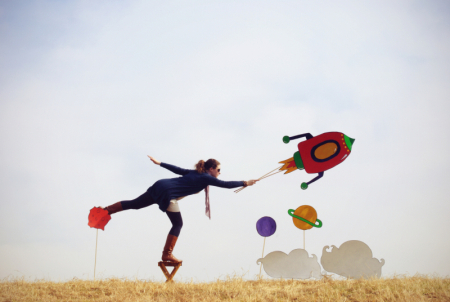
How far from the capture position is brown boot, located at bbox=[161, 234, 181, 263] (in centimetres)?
650

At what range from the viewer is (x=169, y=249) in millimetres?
6523

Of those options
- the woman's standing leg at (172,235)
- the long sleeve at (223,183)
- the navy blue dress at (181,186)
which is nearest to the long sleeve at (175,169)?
the navy blue dress at (181,186)

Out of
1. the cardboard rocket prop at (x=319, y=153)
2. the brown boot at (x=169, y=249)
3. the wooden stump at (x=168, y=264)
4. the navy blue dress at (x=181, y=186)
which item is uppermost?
the cardboard rocket prop at (x=319, y=153)

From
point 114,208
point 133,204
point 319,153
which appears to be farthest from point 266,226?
point 114,208

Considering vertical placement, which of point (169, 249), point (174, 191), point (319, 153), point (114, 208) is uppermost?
point (319, 153)

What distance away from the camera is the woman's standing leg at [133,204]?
22.1 feet

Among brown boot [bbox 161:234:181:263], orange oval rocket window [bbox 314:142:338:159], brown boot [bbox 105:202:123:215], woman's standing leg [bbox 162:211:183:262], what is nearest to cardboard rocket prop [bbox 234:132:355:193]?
orange oval rocket window [bbox 314:142:338:159]

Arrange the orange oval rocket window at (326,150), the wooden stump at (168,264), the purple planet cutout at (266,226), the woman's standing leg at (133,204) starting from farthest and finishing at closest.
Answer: the purple planet cutout at (266,226) → the woman's standing leg at (133,204) → the orange oval rocket window at (326,150) → the wooden stump at (168,264)

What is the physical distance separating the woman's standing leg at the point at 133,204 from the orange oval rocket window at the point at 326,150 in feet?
9.09

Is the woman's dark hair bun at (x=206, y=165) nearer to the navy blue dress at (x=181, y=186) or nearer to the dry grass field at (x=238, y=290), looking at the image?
the navy blue dress at (x=181, y=186)

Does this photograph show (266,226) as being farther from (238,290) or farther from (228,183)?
(238,290)

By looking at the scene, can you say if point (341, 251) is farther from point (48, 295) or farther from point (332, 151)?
point (48, 295)

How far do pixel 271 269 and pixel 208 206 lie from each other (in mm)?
1444

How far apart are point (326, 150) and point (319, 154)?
13 centimetres
